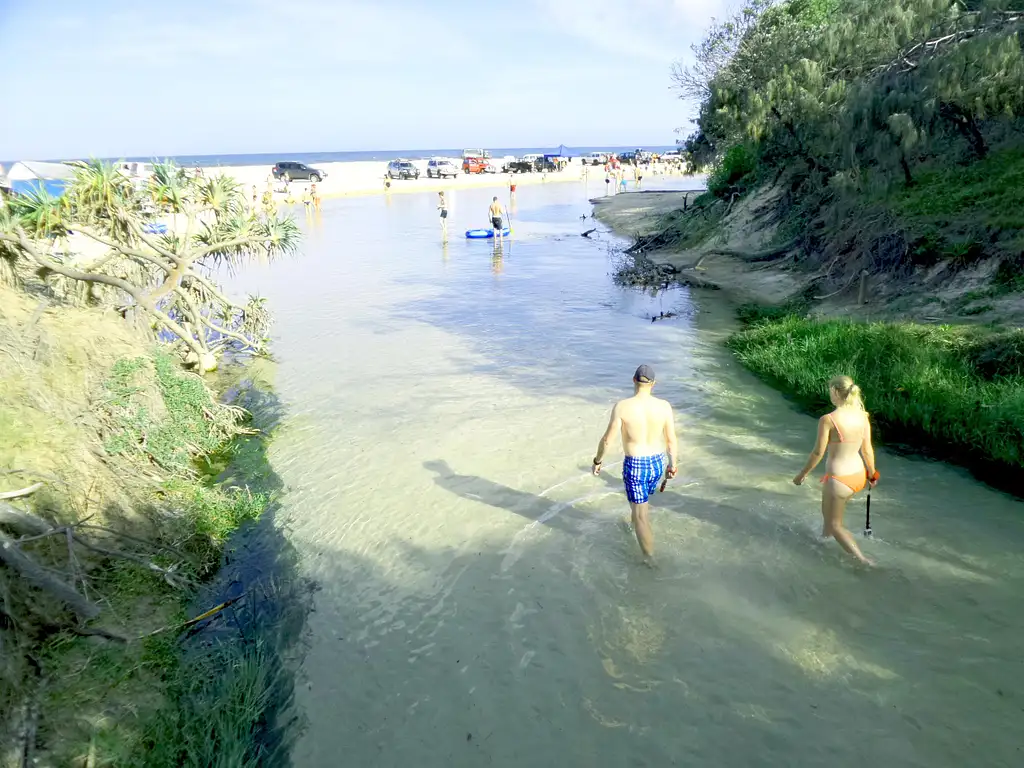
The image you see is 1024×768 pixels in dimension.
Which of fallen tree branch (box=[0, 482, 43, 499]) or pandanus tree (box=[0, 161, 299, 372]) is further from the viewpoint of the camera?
pandanus tree (box=[0, 161, 299, 372])

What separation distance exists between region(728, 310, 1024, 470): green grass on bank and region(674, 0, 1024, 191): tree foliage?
5.35 m

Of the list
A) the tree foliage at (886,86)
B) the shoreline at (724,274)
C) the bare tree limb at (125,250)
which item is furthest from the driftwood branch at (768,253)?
the bare tree limb at (125,250)

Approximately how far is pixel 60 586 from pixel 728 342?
12.6 m

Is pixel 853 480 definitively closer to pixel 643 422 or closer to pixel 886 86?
pixel 643 422

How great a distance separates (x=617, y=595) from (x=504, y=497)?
229 centimetres

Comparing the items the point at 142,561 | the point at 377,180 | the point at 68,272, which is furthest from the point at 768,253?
the point at 377,180

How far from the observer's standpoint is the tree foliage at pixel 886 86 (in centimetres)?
1262

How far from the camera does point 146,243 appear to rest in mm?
11320

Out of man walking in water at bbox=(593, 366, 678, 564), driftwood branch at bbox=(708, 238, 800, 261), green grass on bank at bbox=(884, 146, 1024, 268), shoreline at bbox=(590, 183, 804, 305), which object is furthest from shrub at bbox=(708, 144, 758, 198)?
man walking in water at bbox=(593, 366, 678, 564)

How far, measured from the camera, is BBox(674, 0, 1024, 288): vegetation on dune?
42.5ft

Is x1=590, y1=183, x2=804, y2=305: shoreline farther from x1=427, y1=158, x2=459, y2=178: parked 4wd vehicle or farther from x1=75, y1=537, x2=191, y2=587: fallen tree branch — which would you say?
x1=427, y1=158, x2=459, y2=178: parked 4wd vehicle

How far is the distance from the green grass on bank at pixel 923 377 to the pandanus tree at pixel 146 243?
967 centimetres

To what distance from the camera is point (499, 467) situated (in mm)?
8898

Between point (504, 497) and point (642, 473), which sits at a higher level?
point (642, 473)
